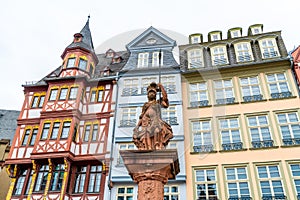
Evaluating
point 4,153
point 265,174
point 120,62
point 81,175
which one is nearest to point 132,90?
point 120,62

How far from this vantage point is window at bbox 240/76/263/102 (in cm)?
1584

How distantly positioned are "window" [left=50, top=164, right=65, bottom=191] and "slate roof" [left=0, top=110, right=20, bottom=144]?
27.5 feet

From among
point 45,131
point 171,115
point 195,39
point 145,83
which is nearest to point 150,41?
point 195,39

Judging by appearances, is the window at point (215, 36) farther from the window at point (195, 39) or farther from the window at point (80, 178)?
the window at point (80, 178)

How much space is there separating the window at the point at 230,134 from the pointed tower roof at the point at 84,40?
966 cm

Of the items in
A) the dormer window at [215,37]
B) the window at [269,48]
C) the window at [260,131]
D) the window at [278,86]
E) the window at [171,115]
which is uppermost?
the dormer window at [215,37]

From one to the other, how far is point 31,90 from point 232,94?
1298 cm

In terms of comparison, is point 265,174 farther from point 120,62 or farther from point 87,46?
point 87,46

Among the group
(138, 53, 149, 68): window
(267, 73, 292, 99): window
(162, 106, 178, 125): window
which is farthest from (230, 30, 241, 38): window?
(162, 106, 178, 125): window

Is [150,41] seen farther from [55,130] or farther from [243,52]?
[55,130]

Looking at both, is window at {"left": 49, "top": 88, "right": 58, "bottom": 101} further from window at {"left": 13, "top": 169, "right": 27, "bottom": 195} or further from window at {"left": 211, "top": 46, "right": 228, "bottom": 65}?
window at {"left": 211, "top": 46, "right": 228, "bottom": 65}

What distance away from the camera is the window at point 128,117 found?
52.9ft

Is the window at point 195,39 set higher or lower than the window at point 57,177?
higher

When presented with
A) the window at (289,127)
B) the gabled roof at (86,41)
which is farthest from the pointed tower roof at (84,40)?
the window at (289,127)
